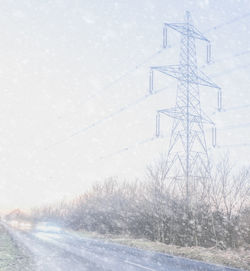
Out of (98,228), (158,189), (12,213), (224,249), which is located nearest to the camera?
(224,249)

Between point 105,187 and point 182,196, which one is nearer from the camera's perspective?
point 182,196

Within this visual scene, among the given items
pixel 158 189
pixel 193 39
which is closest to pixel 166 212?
pixel 158 189

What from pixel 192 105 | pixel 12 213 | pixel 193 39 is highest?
pixel 193 39

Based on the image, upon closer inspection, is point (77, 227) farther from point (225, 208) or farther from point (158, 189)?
point (225, 208)

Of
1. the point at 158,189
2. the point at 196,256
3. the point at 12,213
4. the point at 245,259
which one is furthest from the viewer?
the point at 12,213

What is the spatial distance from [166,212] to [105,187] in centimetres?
2576

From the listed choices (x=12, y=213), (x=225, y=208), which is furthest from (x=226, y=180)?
(x=12, y=213)

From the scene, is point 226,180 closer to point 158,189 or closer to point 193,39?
point 158,189

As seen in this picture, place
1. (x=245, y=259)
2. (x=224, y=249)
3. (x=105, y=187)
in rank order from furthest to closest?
1. (x=105, y=187)
2. (x=224, y=249)
3. (x=245, y=259)

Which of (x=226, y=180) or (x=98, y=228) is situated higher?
(x=226, y=180)

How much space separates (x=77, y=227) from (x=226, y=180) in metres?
34.1

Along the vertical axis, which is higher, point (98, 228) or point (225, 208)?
point (225, 208)

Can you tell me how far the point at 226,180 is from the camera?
21.5 meters

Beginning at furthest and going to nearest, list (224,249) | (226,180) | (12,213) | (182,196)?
(12,213), (182,196), (226,180), (224,249)
